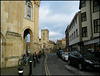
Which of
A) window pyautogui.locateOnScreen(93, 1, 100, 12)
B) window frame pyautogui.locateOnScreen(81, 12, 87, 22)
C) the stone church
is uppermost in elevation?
window pyautogui.locateOnScreen(93, 1, 100, 12)

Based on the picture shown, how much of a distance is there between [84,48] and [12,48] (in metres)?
13.1

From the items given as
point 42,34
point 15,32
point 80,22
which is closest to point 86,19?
point 80,22

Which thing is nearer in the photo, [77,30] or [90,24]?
[90,24]

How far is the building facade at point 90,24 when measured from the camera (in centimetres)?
1564

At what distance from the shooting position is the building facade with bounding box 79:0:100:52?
15.6 metres

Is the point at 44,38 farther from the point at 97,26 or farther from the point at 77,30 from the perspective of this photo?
the point at 97,26

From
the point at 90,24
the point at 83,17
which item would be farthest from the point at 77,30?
the point at 90,24

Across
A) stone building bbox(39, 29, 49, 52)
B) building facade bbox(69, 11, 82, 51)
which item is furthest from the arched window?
stone building bbox(39, 29, 49, 52)

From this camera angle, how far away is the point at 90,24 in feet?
56.2

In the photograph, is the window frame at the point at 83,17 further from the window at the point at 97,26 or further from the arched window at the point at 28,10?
the arched window at the point at 28,10

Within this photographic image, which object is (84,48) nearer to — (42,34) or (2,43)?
(2,43)

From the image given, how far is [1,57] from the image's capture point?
33.6 feet

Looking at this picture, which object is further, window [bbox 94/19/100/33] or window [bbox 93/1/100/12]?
window [bbox 93/1/100/12]

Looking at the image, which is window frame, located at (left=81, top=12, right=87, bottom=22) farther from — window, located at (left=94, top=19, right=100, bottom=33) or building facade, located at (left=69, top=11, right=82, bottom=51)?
window, located at (left=94, top=19, right=100, bottom=33)
